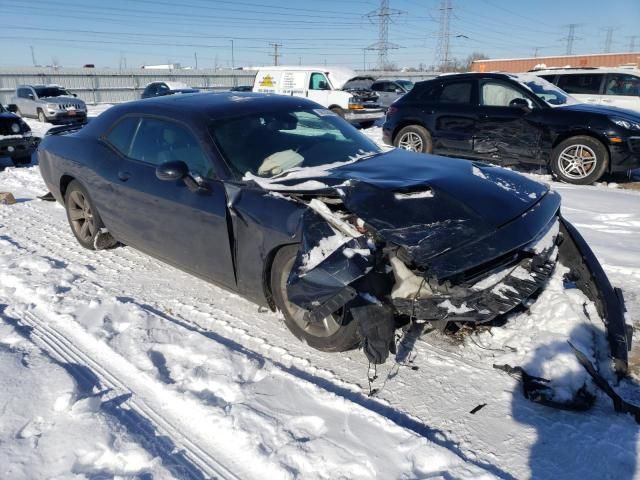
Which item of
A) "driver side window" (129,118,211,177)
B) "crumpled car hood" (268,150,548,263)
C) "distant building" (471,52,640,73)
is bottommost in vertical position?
"crumpled car hood" (268,150,548,263)

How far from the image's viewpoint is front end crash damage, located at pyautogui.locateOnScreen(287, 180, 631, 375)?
2529 mm

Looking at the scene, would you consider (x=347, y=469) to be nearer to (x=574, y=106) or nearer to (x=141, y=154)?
(x=141, y=154)

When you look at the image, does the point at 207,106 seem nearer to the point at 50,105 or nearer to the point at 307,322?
the point at 307,322

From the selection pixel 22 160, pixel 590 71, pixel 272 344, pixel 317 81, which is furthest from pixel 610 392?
pixel 317 81

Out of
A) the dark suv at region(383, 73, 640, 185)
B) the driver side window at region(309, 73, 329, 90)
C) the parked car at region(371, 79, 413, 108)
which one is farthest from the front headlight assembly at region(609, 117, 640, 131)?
the parked car at region(371, 79, 413, 108)

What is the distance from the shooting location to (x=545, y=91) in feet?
26.7

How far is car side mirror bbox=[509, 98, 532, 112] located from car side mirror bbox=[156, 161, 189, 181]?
6453mm

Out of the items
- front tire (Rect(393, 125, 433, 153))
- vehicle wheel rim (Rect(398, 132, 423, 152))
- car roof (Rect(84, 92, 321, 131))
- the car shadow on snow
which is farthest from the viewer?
vehicle wheel rim (Rect(398, 132, 423, 152))

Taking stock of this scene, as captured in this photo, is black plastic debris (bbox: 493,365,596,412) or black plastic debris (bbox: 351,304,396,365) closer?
black plastic debris (bbox: 493,365,596,412)

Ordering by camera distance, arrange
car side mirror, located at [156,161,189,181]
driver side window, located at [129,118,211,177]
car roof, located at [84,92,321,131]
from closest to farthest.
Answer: car side mirror, located at [156,161,189,181] → driver side window, located at [129,118,211,177] → car roof, located at [84,92,321,131]

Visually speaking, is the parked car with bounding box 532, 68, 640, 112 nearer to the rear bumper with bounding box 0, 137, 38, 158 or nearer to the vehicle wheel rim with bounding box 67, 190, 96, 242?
the vehicle wheel rim with bounding box 67, 190, 96, 242

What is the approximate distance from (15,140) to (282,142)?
878cm

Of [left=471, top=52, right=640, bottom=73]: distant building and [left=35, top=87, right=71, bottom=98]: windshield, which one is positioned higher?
[left=471, top=52, right=640, bottom=73]: distant building

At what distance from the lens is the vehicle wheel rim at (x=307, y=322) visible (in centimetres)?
294
